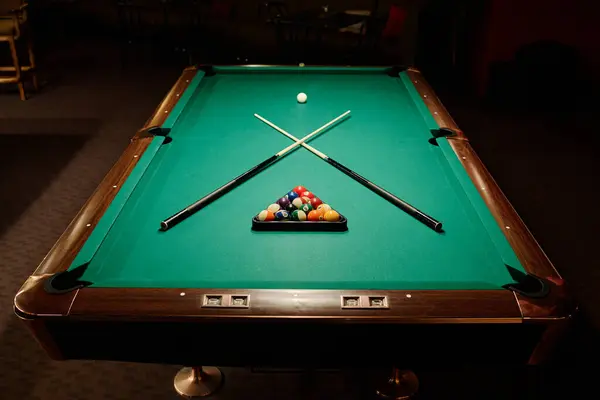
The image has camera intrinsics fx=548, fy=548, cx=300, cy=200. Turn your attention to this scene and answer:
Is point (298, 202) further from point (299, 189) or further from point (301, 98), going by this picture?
point (301, 98)

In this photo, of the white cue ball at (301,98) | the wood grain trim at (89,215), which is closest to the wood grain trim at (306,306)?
the wood grain trim at (89,215)

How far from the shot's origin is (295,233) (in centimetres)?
162

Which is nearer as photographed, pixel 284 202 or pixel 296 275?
pixel 296 275

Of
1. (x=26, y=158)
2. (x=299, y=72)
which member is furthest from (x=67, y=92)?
(x=299, y=72)

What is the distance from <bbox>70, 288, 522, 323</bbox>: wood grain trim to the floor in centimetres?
25

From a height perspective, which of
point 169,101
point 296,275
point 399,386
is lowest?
point 399,386

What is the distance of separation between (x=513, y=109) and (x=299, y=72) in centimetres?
251

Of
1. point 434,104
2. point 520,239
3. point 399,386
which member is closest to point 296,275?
point 520,239

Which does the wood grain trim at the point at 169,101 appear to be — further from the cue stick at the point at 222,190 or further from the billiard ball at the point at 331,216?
the billiard ball at the point at 331,216

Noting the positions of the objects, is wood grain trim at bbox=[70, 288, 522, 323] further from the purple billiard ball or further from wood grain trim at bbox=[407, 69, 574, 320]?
the purple billiard ball

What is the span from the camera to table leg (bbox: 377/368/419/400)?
1.99m

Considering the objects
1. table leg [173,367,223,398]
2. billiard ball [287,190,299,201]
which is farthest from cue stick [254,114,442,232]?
table leg [173,367,223,398]

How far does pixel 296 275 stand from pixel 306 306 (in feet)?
0.48

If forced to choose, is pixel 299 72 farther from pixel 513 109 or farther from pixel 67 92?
pixel 67 92
